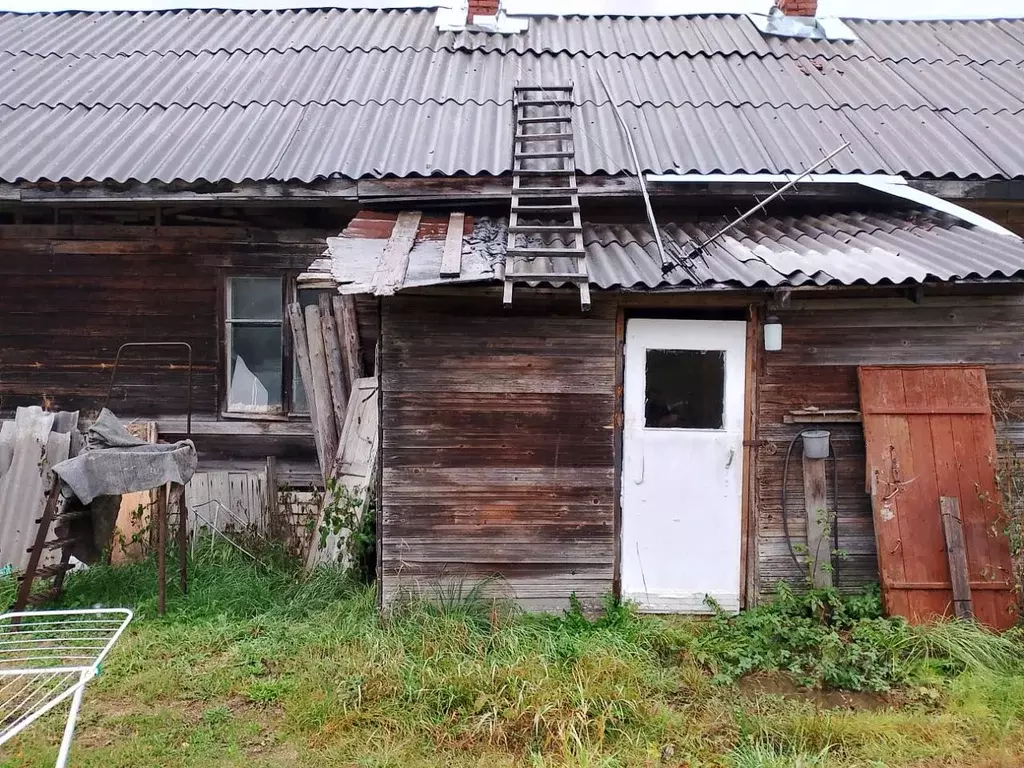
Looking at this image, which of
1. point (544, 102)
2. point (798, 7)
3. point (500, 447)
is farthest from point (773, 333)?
point (798, 7)

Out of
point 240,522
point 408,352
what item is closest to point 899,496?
point 408,352

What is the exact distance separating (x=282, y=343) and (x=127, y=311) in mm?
1457

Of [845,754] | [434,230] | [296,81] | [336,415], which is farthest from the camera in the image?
[296,81]

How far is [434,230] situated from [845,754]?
422 centimetres

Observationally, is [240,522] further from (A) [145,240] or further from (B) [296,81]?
(B) [296,81]

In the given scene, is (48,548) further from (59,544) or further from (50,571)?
(50,571)

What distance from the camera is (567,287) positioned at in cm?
430

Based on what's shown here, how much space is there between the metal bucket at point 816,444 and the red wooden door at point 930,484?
309 millimetres

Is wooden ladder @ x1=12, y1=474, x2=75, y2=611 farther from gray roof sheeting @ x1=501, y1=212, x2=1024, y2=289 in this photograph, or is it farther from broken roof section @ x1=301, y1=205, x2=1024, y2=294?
gray roof sheeting @ x1=501, y1=212, x2=1024, y2=289

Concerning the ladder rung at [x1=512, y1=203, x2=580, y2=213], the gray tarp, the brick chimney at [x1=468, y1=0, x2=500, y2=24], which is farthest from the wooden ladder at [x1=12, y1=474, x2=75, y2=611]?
the brick chimney at [x1=468, y1=0, x2=500, y2=24]

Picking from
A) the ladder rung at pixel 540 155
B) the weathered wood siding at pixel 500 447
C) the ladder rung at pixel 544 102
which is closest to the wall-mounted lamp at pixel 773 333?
the weathered wood siding at pixel 500 447

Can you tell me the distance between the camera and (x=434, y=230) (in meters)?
5.07

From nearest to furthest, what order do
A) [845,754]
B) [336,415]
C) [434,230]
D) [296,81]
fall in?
[845,754], [434,230], [336,415], [296,81]

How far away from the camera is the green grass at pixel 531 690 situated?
347 centimetres
